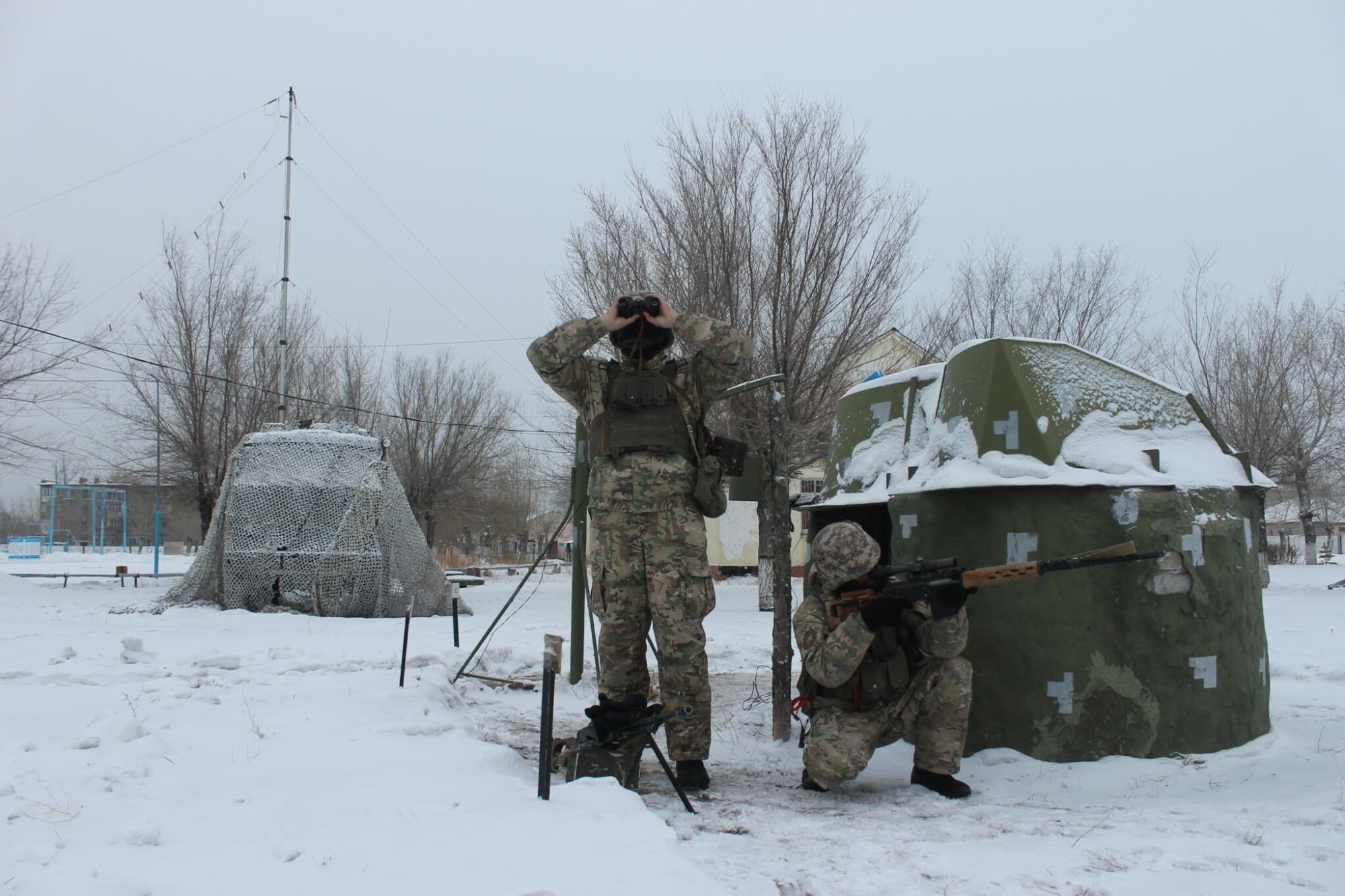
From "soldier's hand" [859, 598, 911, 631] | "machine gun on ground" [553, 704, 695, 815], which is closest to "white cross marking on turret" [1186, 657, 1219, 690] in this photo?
"soldier's hand" [859, 598, 911, 631]

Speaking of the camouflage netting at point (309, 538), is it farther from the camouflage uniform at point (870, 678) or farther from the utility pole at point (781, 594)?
the camouflage uniform at point (870, 678)

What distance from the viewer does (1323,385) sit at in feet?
66.3

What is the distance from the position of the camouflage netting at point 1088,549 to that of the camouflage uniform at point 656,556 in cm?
105

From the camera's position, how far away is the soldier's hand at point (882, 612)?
11.5 ft

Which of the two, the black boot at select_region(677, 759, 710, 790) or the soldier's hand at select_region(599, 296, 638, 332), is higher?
the soldier's hand at select_region(599, 296, 638, 332)

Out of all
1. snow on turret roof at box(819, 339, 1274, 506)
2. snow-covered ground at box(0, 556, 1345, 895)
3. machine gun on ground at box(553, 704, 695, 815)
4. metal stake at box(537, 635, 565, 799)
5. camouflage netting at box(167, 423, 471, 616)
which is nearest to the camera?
snow-covered ground at box(0, 556, 1345, 895)

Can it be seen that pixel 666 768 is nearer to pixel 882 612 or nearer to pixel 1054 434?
pixel 882 612

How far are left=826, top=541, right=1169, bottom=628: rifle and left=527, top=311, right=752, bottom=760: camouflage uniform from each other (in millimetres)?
698

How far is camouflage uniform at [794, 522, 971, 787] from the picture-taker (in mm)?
3521

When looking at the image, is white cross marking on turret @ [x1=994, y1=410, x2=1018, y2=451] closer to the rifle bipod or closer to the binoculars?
the binoculars

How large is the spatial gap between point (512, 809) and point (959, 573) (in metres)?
1.84

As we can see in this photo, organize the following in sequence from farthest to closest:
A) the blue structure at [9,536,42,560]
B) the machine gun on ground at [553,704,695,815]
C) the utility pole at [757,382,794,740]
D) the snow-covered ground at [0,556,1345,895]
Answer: the blue structure at [9,536,42,560] < the utility pole at [757,382,794,740] < the machine gun on ground at [553,704,695,815] < the snow-covered ground at [0,556,1345,895]

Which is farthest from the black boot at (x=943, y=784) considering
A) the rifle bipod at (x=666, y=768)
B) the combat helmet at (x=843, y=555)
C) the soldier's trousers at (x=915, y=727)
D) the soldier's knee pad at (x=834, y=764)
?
the rifle bipod at (x=666, y=768)

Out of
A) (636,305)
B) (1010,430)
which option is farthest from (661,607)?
(1010,430)
